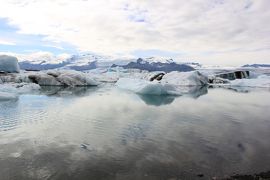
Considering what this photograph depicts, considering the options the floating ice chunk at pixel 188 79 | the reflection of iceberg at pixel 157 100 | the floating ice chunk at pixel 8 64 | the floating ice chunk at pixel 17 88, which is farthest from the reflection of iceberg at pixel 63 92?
the floating ice chunk at pixel 188 79

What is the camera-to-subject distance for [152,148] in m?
8.18

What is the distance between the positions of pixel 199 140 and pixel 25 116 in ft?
24.4

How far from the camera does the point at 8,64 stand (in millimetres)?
33062

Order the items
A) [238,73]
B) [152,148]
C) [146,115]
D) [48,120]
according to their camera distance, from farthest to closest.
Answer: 1. [238,73]
2. [146,115]
3. [48,120]
4. [152,148]

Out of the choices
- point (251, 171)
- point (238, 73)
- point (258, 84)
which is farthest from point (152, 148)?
point (238, 73)

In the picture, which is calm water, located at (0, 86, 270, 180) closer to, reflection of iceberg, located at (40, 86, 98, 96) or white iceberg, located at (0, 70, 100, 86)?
reflection of iceberg, located at (40, 86, 98, 96)

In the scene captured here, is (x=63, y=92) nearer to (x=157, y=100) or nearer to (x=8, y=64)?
(x=157, y=100)

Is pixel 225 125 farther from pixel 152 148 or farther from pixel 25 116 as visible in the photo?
pixel 25 116

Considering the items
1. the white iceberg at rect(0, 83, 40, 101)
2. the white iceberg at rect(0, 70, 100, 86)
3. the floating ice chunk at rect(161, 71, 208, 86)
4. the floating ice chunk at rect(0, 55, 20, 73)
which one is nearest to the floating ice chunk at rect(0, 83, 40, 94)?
the white iceberg at rect(0, 83, 40, 101)

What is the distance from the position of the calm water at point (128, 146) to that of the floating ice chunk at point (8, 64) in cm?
2148

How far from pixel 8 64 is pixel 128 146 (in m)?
28.9

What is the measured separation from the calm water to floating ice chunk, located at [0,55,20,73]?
846 inches

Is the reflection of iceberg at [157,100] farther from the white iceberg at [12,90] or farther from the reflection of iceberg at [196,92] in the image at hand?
the white iceberg at [12,90]

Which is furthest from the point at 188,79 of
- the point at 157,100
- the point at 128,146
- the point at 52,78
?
the point at 128,146
